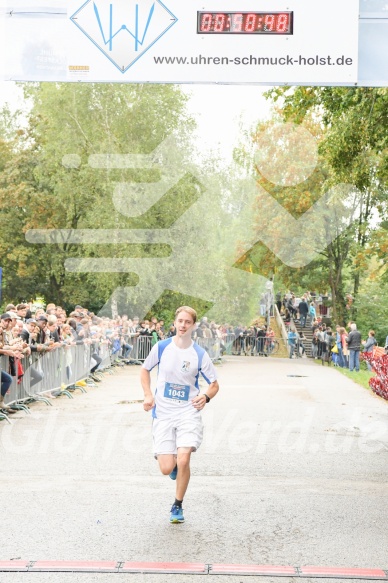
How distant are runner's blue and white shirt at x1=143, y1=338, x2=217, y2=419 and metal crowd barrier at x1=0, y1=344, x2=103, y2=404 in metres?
7.85

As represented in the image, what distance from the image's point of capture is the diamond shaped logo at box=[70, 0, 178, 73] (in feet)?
36.2

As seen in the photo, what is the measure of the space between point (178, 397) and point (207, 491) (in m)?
1.56

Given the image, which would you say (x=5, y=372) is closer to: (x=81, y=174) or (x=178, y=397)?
(x=178, y=397)

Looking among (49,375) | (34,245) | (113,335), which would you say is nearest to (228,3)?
(49,375)

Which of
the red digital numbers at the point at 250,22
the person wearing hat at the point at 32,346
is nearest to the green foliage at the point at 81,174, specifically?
the person wearing hat at the point at 32,346

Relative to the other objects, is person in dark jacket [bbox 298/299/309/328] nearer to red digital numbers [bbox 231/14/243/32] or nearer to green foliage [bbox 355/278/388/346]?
green foliage [bbox 355/278/388/346]

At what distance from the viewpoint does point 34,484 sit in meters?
9.58

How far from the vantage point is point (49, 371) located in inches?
754

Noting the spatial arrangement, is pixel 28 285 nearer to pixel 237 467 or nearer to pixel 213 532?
pixel 237 467

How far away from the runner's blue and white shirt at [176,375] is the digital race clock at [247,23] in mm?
4221

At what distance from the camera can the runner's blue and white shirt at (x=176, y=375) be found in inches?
317

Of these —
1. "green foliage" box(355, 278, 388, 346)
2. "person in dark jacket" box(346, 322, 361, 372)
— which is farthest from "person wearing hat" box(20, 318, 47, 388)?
"green foliage" box(355, 278, 388, 346)

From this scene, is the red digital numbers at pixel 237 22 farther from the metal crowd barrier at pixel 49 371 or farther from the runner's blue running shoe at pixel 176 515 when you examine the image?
the metal crowd barrier at pixel 49 371

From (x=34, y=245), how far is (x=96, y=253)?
5194 mm
